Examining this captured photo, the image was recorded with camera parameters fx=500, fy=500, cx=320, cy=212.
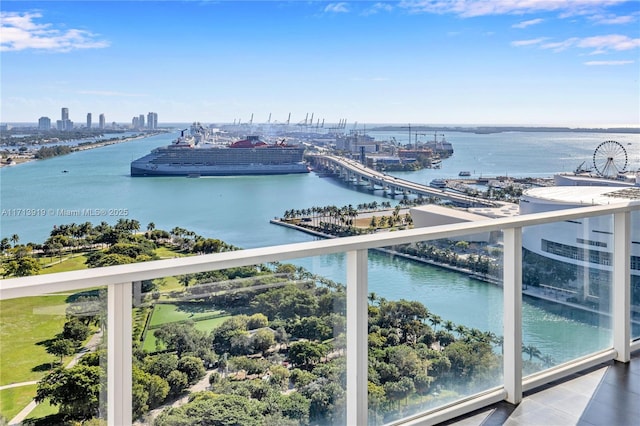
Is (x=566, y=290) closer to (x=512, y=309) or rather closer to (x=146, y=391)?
(x=512, y=309)

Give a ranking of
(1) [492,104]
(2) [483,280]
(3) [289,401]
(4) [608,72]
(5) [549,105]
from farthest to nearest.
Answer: (1) [492,104] → (5) [549,105] → (4) [608,72] → (2) [483,280] → (3) [289,401]

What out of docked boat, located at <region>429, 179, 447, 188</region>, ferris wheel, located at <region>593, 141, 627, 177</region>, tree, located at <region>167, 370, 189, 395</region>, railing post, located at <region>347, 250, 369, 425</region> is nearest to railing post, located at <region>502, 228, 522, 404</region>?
railing post, located at <region>347, 250, 369, 425</region>

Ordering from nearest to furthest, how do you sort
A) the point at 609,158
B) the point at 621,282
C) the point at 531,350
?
the point at 531,350 < the point at 621,282 < the point at 609,158

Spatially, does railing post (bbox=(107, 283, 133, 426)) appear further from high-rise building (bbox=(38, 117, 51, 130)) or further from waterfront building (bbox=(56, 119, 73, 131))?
waterfront building (bbox=(56, 119, 73, 131))

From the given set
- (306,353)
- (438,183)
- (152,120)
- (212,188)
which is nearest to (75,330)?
(306,353)

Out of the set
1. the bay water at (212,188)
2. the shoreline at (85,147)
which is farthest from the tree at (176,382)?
the shoreline at (85,147)

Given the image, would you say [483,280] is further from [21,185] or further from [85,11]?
[85,11]

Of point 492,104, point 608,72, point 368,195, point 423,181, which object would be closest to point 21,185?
point 368,195
